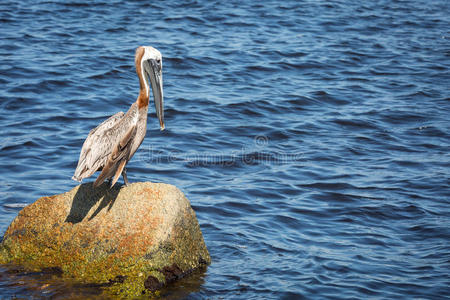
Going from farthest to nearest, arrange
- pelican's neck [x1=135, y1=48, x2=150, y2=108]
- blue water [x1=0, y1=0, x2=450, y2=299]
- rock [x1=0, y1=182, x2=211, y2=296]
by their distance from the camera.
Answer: blue water [x1=0, y1=0, x2=450, y2=299] < pelican's neck [x1=135, y1=48, x2=150, y2=108] < rock [x1=0, y1=182, x2=211, y2=296]

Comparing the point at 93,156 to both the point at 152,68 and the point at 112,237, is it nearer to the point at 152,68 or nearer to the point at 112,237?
the point at 112,237

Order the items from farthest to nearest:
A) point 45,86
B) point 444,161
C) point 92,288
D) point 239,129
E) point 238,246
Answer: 1. point 45,86
2. point 239,129
3. point 444,161
4. point 238,246
5. point 92,288

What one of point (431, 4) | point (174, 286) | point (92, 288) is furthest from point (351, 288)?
point (431, 4)

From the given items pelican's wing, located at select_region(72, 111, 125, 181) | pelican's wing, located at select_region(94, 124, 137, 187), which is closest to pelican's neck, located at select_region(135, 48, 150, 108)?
pelican's wing, located at select_region(94, 124, 137, 187)

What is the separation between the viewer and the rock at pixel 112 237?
6.22 meters

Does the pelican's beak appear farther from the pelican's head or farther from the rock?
the rock

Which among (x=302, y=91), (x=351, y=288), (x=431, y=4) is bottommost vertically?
(x=351, y=288)

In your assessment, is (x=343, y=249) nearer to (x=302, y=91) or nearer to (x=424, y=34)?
(x=302, y=91)

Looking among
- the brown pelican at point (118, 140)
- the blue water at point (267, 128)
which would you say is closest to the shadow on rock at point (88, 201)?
the brown pelican at point (118, 140)

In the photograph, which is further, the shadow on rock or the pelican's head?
the pelican's head

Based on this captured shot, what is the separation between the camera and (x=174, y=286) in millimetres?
6344

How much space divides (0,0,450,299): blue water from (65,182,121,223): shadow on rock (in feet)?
2.68

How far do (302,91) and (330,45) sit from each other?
4.57 metres

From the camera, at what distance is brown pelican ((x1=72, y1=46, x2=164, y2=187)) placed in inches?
252
